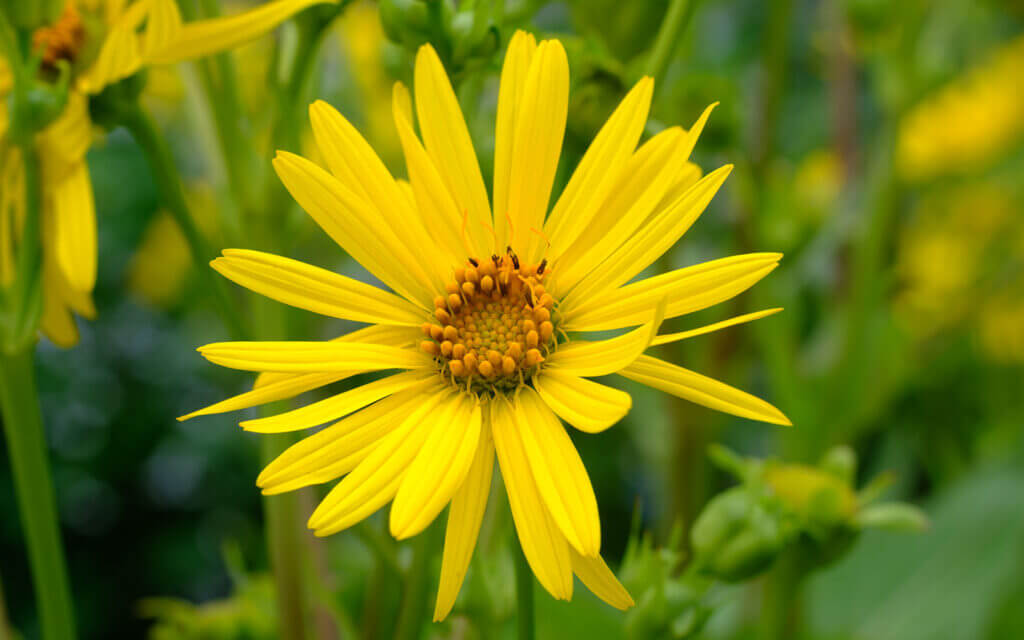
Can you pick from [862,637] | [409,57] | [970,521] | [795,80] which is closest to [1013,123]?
[795,80]

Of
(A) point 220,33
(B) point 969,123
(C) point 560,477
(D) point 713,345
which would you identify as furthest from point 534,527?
(B) point 969,123

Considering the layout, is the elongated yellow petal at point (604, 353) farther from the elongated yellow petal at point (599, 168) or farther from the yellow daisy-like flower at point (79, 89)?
the yellow daisy-like flower at point (79, 89)

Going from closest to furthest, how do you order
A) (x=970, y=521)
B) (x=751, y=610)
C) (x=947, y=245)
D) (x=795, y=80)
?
(x=751, y=610)
(x=970, y=521)
(x=947, y=245)
(x=795, y=80)

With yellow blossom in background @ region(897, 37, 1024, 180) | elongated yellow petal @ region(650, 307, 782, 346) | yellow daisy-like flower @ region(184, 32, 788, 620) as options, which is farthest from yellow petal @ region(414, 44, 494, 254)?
yellow blossom in background @ region(897, 37, 1024, 180)

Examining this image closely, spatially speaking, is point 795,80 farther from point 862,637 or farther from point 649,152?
point 649,152

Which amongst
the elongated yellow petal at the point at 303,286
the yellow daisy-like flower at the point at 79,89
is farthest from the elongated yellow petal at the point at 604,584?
the yellow daisy-like flower at the point at 79,89

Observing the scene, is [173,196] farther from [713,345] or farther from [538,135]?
[713,345]
